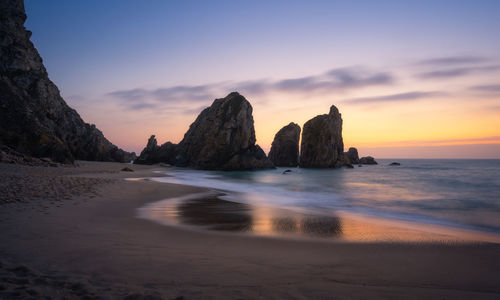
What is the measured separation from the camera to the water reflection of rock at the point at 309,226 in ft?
21.3

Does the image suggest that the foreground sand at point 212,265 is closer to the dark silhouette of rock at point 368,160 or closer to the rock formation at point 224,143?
the rock formation at point 224,143

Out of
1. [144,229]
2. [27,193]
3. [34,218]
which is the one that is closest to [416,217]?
[144,229]

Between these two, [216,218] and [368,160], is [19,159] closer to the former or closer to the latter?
[216,218]

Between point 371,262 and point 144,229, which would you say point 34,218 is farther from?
point 371,262

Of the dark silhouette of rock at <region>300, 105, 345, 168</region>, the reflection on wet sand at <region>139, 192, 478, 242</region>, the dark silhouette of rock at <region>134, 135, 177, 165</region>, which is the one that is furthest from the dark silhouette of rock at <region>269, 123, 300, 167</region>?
the reflection on wet sand at <region>139, 192, 478, 242</region>

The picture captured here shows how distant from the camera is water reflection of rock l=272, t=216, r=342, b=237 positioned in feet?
21.3

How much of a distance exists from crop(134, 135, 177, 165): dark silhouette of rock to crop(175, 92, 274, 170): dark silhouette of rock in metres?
4.21

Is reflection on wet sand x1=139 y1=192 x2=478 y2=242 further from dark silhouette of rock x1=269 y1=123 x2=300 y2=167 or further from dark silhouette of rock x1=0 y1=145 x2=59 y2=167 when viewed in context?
dark silhouette of rock x1=269 y1=123 x2=300 y2=167

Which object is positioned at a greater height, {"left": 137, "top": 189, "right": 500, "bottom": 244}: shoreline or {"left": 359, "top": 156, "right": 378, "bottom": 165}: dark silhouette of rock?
{"left": 359, "top": 156, "right": 378, "bottom": 165}: dark silhouette of rock

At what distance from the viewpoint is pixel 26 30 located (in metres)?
30.7

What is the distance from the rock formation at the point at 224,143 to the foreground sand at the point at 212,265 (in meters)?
45.7

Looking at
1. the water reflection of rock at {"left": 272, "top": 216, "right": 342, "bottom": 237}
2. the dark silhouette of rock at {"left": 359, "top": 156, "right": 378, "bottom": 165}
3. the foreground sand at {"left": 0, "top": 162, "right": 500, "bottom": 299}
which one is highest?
the dark silhouette of rock at {"left": 359, "top": 156, "right": 378, "bottom": 165}

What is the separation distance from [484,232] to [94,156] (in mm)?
49198

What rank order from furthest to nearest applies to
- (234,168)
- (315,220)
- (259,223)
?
1. (234,168)
2. (315,220)
3. (259,223)
